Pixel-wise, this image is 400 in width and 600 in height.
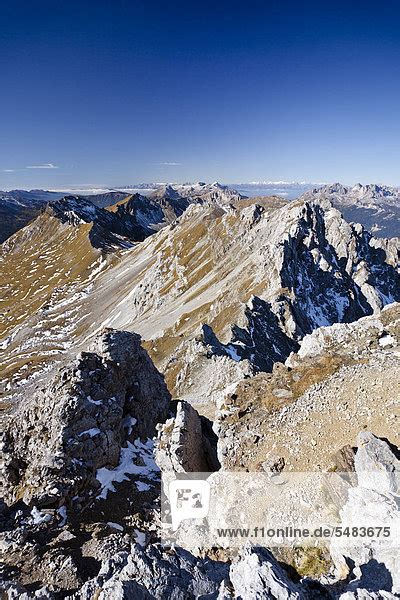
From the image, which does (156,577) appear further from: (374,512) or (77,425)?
(77,425)

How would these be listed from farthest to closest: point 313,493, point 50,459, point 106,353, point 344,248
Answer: point 344,248 → point 106,353 → point 50,459 → point 313,493

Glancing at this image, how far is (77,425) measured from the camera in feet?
100

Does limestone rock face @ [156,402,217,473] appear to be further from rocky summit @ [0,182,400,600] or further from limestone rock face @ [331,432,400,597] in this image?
limestone rock face @ [331,432,400,597]

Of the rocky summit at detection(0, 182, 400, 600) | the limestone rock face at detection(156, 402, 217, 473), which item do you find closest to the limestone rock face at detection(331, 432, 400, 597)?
the rocky summit at detection(0, 182, 400, 600)

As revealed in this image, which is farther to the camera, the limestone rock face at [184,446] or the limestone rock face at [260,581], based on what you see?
the limestone rock face at [184,446]

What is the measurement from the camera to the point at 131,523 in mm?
25719

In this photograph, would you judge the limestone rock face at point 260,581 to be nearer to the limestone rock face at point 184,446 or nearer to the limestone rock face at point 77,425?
the limestone rock face at point 184,446

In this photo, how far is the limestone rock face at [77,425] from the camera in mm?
27016

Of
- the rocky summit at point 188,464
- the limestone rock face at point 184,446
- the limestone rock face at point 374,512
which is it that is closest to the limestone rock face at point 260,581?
the rocky summit at point 188,464

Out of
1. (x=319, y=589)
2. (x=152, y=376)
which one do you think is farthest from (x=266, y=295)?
(x=319, y=589)

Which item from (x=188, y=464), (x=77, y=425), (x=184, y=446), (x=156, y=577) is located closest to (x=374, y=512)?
(x=156, y=577)

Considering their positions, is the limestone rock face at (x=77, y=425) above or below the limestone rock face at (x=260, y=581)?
below

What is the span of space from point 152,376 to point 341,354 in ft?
74.3

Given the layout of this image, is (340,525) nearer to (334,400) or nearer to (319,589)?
(319,589)
